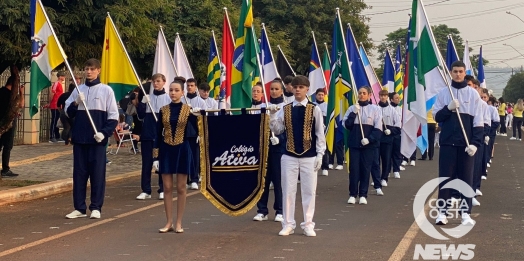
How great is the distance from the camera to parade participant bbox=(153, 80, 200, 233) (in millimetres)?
11070

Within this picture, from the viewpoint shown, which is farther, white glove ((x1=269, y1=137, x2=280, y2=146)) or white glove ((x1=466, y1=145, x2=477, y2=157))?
white glove ((x1=466, y1=145, x2=477, y2=157))

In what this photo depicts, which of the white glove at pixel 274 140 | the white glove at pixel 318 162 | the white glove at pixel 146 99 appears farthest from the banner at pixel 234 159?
the white glove at pixel 146 99

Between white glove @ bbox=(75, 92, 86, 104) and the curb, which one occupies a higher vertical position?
white glove @ bbox=(75, 92, 86, 104)

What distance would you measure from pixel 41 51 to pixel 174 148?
324 centimetres

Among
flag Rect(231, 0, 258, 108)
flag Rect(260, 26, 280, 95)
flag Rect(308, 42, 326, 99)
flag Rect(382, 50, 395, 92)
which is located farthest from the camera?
flag Rect(382, 50, 395, 92)

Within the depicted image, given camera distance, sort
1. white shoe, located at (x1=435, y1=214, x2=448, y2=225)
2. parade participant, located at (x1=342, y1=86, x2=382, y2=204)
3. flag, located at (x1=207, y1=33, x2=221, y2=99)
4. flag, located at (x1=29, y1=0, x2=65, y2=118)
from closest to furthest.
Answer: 1. white shoe, located at (x1=435, y1=214, x2=448, y2=225)
2. flag, located at (x1=29, y1=0, x2=65, y2=118)
3. parade participant, located at (x1=342, y1=86, x2=382, y2=204)
4. flag, located at (x1=207, y1=33, x2=221, y2=99)

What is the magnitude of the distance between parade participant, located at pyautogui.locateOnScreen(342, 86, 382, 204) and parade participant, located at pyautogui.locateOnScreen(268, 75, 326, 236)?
12.1 feet

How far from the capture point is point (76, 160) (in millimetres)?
12547

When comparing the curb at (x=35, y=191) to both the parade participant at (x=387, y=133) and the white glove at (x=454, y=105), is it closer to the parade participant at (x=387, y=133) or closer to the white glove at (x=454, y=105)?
the parade participant at (x=387, y=133)

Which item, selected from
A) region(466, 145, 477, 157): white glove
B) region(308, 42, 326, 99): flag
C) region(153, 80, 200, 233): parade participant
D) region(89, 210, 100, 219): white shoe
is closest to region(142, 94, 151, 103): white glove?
region(89, 210, 100, 219): white shoe

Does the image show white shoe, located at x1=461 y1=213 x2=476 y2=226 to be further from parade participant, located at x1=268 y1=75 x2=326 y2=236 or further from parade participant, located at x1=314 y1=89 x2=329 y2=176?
parade participant, located at x1=314 y1=89 x2=329 y2=176

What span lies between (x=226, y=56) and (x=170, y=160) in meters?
4.78

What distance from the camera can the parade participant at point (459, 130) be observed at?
12.0 meters

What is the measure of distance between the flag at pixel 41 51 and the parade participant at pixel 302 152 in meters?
3.93
